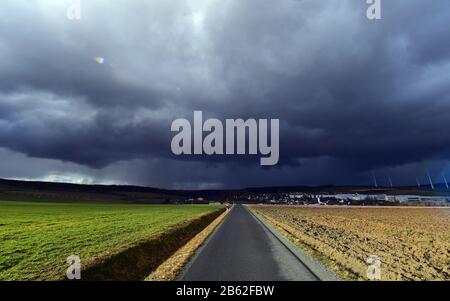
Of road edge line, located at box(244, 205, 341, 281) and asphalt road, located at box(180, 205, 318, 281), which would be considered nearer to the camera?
road edge line, located at box(244, 205, 341, 281)

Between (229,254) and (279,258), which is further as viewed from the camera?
(229,254)

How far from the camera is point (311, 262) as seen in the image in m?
15.3

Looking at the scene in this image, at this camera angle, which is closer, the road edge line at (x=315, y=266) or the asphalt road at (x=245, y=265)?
the road edge line at (x=315, y=266)

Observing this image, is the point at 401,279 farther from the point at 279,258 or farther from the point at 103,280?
the point at 103,280

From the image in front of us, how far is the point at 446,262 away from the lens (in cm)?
1725

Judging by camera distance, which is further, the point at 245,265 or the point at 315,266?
the point at 245,265
